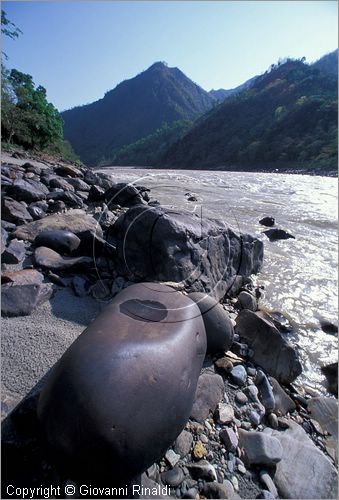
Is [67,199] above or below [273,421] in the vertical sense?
above

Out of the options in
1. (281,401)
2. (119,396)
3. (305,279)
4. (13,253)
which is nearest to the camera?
(119,396)

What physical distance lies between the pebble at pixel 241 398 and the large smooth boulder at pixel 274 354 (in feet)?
1.35

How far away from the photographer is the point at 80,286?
2.68m

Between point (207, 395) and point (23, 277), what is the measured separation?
67.2 inches

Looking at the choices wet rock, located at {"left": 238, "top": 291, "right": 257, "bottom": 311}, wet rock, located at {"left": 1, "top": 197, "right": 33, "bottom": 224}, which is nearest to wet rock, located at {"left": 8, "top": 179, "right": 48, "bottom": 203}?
wet rock, located at {"left": 1, "top": 197, "right": 33, "bottom": 224}

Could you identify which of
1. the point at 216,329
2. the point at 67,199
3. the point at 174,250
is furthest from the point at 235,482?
the point at 67,199

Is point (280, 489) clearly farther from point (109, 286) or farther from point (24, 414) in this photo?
point (109, 286)

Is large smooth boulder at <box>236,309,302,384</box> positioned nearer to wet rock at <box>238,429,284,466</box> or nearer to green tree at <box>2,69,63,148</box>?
wet rock at <box>238,429,284,466</box>

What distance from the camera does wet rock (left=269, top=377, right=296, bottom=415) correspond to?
2.04 m

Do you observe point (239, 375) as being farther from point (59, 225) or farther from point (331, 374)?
point (59, 225)

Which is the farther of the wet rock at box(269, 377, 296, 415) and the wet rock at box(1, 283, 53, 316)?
the wet rock at box(1, 283, 53, 316)

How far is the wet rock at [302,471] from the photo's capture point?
1.57 meters

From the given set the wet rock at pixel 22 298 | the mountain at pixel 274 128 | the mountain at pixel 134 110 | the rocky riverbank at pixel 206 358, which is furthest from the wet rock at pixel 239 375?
the mountain at pixel 134 110

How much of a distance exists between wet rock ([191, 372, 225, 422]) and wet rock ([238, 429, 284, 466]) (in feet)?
0.72
